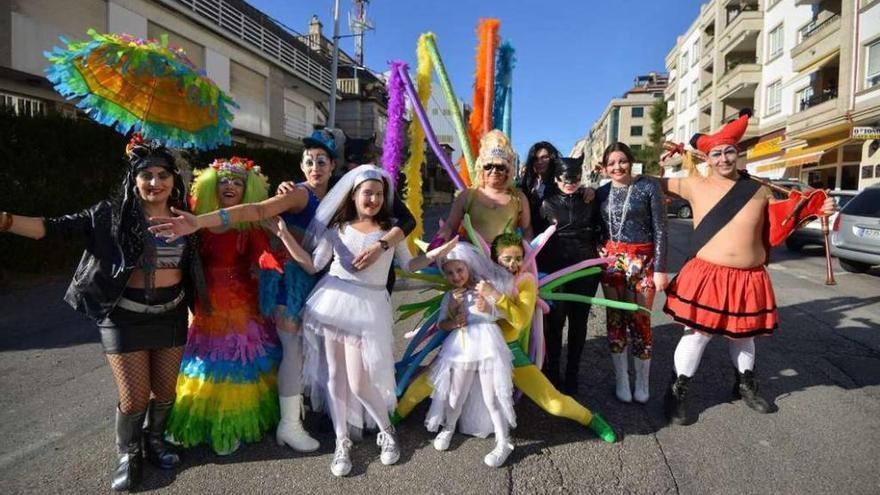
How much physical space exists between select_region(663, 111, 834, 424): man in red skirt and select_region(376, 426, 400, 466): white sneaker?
1802 mm

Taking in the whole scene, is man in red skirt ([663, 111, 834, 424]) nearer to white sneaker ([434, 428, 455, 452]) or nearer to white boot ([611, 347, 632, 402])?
white boot ([611, 347, 632, 402])

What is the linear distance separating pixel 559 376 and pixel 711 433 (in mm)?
998

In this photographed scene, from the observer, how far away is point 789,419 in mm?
3148

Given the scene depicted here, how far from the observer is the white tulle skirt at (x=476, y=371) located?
2643mm

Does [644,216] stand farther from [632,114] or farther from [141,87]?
[632,114]

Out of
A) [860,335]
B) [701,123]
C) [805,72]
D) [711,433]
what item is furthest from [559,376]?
[701,123]

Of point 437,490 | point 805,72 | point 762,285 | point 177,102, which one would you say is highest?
point 805,72

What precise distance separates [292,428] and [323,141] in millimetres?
1686

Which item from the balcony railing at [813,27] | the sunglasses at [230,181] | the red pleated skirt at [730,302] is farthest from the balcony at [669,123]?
the sunglasses at [230,181]

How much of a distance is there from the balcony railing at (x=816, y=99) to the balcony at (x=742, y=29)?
6.24 metres

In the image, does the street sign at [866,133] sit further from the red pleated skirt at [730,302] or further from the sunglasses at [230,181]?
the sunglasses at [230,181]

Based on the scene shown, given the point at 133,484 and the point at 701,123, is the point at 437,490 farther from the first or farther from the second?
the point at 701,123

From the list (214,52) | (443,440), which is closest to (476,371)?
(443,440)

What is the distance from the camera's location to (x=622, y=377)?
3.44 m
